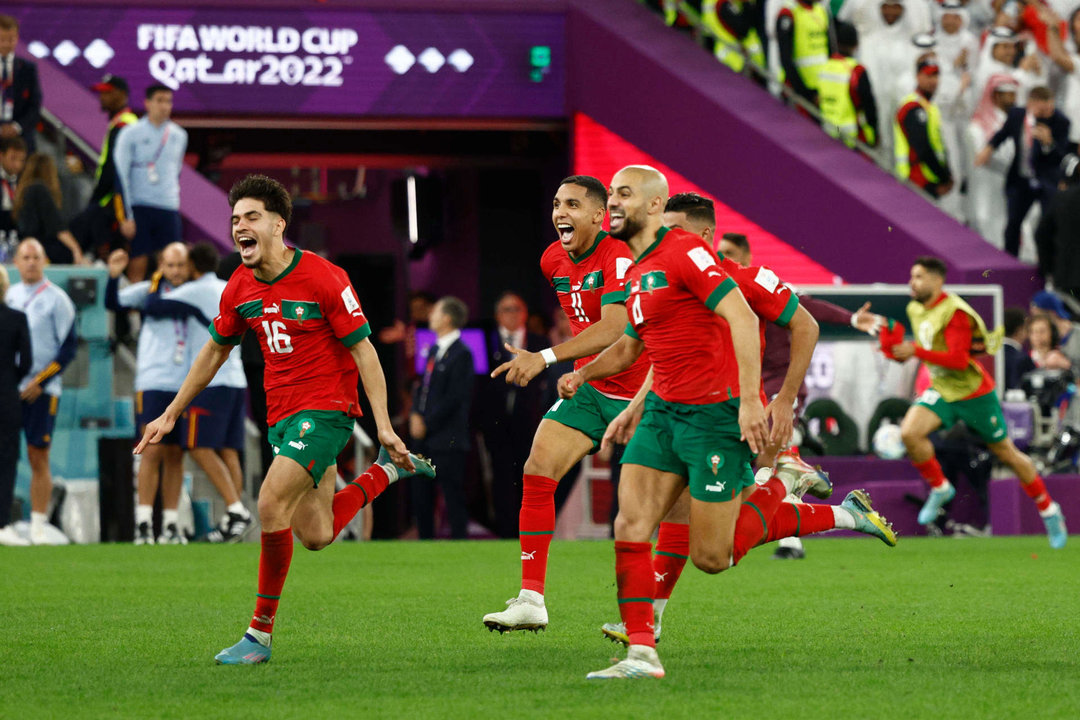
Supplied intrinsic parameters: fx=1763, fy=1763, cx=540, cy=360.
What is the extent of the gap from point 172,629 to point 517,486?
9.15 meters

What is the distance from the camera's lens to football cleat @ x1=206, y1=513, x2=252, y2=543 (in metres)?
14.4

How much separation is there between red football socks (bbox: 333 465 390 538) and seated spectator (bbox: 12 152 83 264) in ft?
27.1

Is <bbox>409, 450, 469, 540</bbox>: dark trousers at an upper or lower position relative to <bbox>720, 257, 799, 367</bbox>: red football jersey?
lower

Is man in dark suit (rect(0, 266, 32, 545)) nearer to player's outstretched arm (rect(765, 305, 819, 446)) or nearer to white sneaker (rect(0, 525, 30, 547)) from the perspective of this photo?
white sneaker (rect(0, 525, 30, 547))

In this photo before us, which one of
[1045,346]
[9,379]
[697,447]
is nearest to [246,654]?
[697,447]

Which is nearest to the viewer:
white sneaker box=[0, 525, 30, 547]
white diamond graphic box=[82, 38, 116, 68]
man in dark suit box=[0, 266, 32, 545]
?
man in dark suit box=[0, 266, 32, 545]

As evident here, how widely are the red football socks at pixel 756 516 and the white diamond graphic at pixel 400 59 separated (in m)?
13.8

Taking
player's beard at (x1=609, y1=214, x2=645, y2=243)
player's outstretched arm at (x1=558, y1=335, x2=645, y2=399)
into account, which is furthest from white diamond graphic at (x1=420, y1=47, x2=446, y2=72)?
player's beard at (x1=609, y1=214, x2=645, y2=243)

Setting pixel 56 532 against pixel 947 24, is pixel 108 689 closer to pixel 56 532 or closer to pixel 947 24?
pixel 56 532

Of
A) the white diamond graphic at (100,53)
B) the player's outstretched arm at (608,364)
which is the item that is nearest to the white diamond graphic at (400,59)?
the white diamond graphic at (100,53)

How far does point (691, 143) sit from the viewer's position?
20.5m

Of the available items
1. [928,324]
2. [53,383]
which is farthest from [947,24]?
[53,383]

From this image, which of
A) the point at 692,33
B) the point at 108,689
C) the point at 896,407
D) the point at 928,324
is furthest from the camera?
the point at 692,33

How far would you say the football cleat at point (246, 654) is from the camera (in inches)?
280
